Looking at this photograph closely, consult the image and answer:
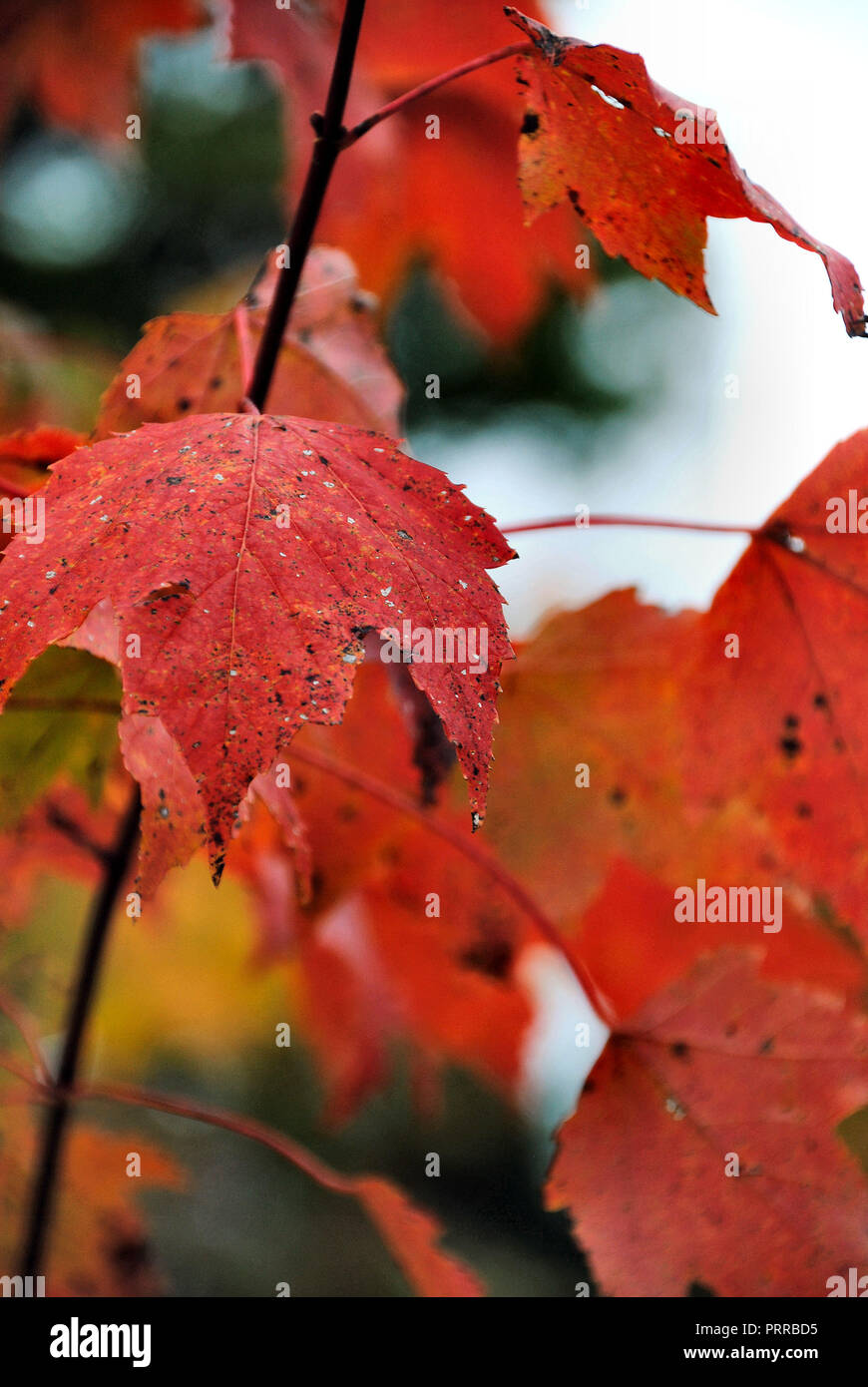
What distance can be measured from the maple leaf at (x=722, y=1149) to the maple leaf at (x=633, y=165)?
1.43 feet

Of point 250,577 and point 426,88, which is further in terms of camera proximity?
point 426,88

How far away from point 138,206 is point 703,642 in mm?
2507

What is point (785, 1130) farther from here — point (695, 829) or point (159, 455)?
point (159, 455)

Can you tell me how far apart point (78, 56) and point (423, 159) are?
0.45 m

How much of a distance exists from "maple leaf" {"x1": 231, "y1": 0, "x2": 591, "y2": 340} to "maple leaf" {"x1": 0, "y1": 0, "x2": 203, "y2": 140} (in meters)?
0.22

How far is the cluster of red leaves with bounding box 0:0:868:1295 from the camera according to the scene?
0.37 meters

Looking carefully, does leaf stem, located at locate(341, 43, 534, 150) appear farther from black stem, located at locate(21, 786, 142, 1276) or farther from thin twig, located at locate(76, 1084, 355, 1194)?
thin twig, located at locate(76, 1084, 355, 1194)

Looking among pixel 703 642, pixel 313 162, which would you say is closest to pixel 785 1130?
pixel 703 642

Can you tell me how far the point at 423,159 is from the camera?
126 centimetres

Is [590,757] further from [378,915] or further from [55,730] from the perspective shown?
[55,730]

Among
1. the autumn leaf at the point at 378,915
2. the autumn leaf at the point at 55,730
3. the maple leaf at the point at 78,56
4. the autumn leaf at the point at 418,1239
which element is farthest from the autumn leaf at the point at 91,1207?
the maple leaf at the point at 78,56

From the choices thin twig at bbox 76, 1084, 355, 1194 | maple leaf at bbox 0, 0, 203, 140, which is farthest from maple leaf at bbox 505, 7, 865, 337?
maple leaf at bbox 0, 0, 203, 140

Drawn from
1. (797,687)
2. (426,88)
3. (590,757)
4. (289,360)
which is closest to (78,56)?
(289,360)
